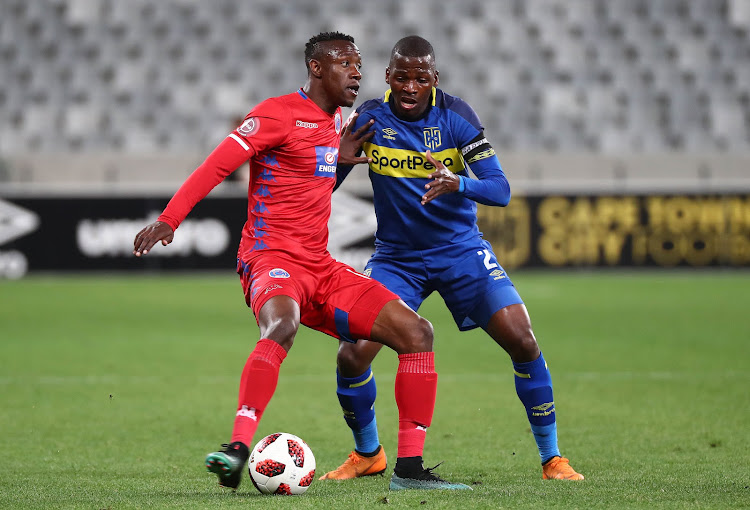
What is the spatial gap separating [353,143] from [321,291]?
821mm

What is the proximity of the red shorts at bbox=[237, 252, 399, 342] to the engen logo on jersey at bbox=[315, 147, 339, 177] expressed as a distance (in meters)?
0.39

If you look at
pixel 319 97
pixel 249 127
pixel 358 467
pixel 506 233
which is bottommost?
pixel 358 467

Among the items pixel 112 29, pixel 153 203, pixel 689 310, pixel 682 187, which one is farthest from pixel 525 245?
pixel 112 29

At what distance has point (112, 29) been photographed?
20844 mm

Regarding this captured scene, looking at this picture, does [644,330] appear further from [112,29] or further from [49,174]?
[112,29]

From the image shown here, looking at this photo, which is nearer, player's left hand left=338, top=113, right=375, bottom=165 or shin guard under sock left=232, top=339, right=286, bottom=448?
shin guard under sock left=232, top=339, right=286, bottom=448

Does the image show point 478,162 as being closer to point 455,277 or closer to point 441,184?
point 441,184

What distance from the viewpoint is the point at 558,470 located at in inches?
184

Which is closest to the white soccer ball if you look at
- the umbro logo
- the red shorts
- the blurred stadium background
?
the red shorts

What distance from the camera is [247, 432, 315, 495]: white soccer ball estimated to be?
409 cm

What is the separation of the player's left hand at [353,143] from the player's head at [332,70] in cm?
22

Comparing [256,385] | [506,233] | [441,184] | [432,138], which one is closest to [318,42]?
[432,138]

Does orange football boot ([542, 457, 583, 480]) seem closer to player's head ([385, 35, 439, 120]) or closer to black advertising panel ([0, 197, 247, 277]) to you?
player's head ([385, 35, 439, 120])

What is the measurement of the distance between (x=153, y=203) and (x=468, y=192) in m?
12.4
